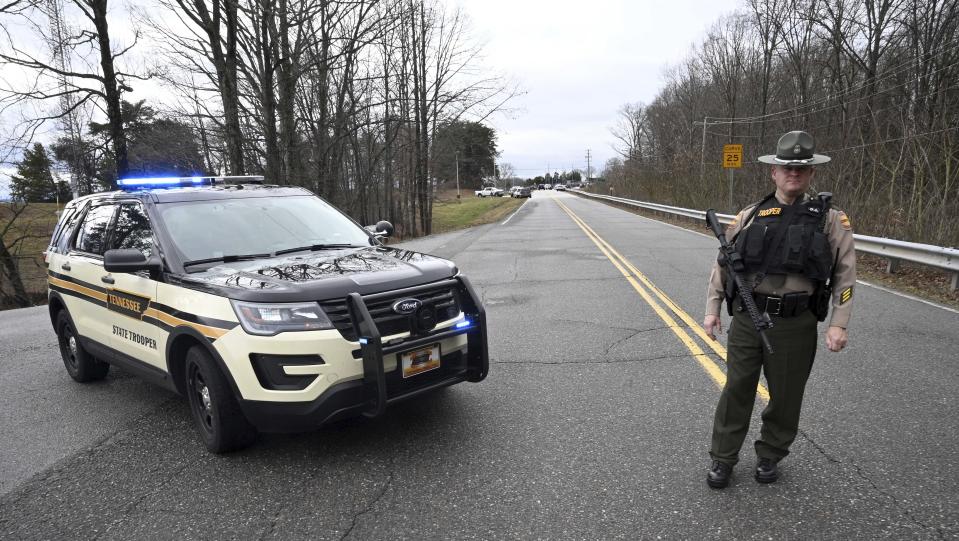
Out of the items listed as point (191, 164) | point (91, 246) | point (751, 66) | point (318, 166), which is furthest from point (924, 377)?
point (751, 66)

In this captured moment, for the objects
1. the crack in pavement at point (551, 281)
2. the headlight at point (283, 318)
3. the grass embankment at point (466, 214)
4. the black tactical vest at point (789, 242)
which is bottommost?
the grass embankment at point (466, 214)

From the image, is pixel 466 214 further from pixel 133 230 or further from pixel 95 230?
pixel 133 230

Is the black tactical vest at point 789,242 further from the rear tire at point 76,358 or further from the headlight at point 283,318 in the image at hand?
the rear tire at point 76,358

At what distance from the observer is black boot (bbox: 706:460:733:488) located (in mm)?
3199

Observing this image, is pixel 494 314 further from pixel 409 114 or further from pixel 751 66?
pixel 751 66

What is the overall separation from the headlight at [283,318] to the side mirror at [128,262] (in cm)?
112

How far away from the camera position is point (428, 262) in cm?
423

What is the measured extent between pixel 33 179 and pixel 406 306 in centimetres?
2464

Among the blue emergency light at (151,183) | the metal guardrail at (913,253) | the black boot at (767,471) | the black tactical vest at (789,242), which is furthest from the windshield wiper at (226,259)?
the metal guardrail at (913,253)

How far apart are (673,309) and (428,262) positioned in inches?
179

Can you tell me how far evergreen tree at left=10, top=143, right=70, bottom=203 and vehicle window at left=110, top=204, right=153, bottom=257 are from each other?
1532cm

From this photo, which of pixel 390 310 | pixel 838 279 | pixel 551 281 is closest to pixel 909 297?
pixel 551 281

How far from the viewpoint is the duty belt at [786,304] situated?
3033 mm

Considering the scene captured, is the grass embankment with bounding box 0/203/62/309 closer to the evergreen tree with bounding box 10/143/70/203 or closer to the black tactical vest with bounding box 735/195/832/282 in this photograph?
the evergreen tree with bounding box 10/143/70/203
